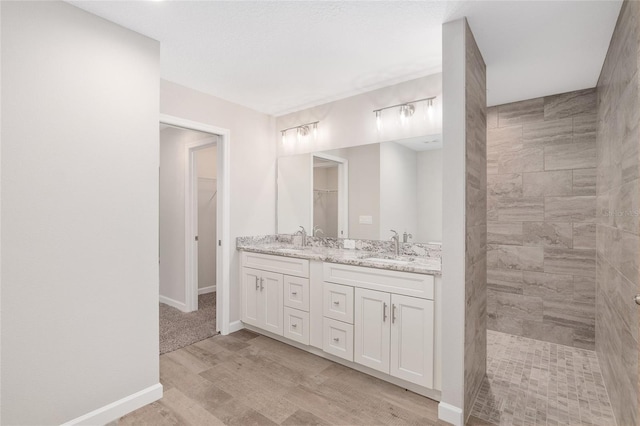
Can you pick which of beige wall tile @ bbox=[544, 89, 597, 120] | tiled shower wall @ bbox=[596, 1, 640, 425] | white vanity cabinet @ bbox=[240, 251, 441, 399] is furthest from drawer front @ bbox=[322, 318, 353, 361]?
beige wall tile @ bbox=[544, 89, 597, 120]

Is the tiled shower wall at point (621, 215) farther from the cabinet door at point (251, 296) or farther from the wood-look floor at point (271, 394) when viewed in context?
the cabinet door at point (251, 296)

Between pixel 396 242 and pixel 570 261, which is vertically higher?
pixel 396 242

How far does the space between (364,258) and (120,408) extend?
1.96 meters

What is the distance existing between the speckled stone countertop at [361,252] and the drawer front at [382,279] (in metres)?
0.04

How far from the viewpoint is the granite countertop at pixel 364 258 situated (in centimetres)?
230

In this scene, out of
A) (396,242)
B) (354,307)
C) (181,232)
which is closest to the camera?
(354,307)

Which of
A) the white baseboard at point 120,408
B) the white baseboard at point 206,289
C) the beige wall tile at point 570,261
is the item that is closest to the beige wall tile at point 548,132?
the beige wall tile at point 570,261

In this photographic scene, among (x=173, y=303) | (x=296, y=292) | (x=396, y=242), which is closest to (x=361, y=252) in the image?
(x=396, y=242)

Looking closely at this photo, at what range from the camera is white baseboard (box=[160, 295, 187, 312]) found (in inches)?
162

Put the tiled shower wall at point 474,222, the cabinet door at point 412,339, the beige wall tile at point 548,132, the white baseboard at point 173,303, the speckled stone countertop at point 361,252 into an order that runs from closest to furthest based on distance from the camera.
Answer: the tiled shower wall at point 474,222, the cabinet door at point 412,339, the speckled stone countertop at point 361,252, the beige wall tile at point 548,132, the white baseboard at point 173,303

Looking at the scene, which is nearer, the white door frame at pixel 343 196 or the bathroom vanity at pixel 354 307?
the bathroom vanity at pixel 354 307

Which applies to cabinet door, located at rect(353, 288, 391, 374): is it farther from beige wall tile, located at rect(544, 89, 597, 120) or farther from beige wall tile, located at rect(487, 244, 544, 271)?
beige wall tile, located at rect(544, 89, 597, 120)

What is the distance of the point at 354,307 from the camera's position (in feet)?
8.52

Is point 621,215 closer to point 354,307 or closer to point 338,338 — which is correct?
point 354,307
